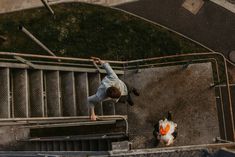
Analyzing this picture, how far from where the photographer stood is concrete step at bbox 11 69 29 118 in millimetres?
11828

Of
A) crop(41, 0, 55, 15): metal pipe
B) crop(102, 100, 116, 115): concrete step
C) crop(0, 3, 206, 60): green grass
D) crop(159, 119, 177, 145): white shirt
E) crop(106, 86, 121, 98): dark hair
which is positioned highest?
crop(41, 0, 55, 15): metal pipe

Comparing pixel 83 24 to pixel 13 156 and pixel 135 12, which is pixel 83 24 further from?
pixel 13 156

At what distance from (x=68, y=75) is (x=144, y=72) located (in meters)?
2.69

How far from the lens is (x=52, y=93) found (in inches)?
484

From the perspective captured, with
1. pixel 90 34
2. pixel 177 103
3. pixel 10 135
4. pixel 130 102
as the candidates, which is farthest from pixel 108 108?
pixel 10 135

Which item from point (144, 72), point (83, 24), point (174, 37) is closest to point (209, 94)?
point (144, 72)

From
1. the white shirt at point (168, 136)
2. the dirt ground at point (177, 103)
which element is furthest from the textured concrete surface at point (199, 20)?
the white shirt at point (168, 136)

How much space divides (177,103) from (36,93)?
4871mm

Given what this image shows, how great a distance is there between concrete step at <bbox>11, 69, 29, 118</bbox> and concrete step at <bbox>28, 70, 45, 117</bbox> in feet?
0.99

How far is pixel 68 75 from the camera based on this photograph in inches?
489

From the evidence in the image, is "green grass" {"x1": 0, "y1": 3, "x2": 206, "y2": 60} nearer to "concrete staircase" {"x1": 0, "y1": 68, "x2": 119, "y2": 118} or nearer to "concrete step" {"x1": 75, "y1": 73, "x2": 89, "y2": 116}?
"concrete step" {"x1": 75, "y1": 73, "x2": 89, "y2": 116}

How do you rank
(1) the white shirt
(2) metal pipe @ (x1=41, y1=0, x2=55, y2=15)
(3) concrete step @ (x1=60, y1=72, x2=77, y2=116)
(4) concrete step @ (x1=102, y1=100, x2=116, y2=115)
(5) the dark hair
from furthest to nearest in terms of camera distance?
1. (2) metal pipe @ (x1=41, y1=0, x2=55, y2=15)
2. (4) concrete step @ (x1=102, y1=100, x2=116, y2=115)
3. (3) concrete step @ (x1=60, y1=72, x2=77, y2=116)
4. (1) the white shirt
5. (5) the dark hair

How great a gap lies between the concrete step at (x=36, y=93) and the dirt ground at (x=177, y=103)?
3.06 meters

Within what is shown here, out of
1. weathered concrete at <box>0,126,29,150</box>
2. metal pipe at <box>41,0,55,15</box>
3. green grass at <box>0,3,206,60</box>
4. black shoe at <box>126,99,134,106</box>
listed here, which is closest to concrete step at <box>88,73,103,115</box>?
black shoe at <box>126,99,134,106</box>
